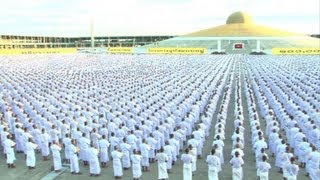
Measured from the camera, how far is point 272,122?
48.3 ft

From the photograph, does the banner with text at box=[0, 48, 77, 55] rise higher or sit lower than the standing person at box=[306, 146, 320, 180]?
higher

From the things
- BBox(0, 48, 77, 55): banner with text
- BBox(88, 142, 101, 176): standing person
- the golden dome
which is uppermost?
the golden dome

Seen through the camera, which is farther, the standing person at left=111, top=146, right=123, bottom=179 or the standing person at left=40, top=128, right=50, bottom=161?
the standing person at left=40, top=128, right=50, bottom=161

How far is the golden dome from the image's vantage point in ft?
386

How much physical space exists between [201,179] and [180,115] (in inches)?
228

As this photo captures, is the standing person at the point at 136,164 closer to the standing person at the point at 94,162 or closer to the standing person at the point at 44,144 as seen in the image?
the standing person at the point at 94,162

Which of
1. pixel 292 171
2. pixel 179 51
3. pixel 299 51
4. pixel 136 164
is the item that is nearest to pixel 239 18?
pixel 179 51

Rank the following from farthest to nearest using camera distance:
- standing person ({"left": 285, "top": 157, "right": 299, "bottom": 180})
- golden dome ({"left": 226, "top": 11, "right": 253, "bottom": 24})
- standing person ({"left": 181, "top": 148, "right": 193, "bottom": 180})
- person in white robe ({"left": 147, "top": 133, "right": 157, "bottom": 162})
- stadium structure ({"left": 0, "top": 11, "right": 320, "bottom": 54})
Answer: golden dome ({"left": 226, "top": 11, "right": 253, "bottom": 24}), stadium structure ({"left": 0, "top": 11, "right": 320, "bottom": 54}), person in white robe ({"left": 147, "top": 133, "right": 157, "bottom": 162}), standing person ({"left": 181, "top": 148, "right": 193, "bottom": 180}), standing person ({"left": 285, "top": 157, "right": 299, "bottom": 180})

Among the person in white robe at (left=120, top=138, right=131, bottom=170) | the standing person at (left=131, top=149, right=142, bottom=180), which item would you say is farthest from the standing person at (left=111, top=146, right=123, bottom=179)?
the standing person at (left=131, top=149, right=142, bottom=180)

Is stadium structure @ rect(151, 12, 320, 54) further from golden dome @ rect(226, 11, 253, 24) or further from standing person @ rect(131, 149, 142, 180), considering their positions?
standing person @ rect(131, 149, 142, 180)

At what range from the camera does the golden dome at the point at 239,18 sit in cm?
11762

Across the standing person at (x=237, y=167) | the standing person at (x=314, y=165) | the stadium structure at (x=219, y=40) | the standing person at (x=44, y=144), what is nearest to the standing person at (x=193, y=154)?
the standing person at (x=237, y=167)

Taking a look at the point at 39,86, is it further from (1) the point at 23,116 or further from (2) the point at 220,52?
(2) the point at 220,52

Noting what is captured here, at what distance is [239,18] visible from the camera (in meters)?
118
